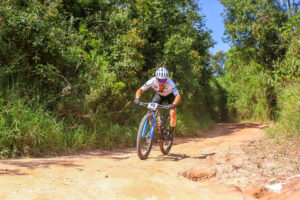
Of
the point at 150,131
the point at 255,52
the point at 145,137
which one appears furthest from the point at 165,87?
the point at 255,52

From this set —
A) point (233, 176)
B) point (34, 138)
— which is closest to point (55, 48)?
point (34, 138)

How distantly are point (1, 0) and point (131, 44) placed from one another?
3822 millimetres

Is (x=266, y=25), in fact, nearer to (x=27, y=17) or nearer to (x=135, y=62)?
(x=135, y=62)

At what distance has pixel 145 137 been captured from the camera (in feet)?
17.4

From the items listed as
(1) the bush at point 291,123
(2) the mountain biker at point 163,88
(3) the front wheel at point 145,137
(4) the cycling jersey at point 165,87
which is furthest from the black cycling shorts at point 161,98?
(1) the bush at point 291,123

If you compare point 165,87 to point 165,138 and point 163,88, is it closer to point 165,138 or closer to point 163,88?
point 163,88

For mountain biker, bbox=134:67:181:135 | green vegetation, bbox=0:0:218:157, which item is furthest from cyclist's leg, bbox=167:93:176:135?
green vegetation, bbox=0:0:218:157

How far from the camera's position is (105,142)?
730 centimetres

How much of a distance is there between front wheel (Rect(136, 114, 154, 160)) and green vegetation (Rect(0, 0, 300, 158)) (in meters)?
1.94

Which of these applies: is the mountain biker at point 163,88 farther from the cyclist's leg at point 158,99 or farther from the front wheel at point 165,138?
the front wheel at point 165,138

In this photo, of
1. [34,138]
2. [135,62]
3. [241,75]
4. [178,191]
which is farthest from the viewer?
[241,75]

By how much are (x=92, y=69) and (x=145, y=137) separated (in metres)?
3.53

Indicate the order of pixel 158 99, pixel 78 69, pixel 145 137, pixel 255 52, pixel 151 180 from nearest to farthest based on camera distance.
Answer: pixel 151 180 < pixel 145 137 < pixel 158 99 < pixel 78 69 < pixel 255 52

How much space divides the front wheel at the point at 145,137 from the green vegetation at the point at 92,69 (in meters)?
1.94
